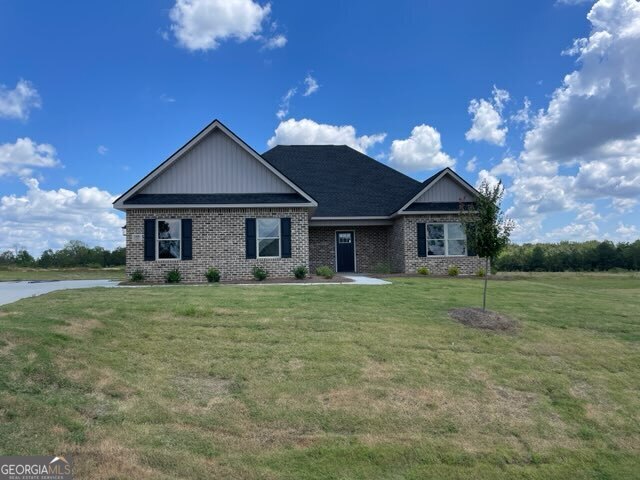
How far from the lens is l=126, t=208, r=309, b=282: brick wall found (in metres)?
17.6

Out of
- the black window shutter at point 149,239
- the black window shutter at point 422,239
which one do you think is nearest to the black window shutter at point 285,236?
the black window shutter at point 149,239

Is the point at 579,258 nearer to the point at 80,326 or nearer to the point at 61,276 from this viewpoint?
the point at 61,276

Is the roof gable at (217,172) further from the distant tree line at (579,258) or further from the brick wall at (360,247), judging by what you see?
the distant tree line at (579,258)

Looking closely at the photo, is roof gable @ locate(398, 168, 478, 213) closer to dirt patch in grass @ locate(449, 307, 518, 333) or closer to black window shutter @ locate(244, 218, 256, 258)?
black window shutter @ locate(244, 218, 256, 258)

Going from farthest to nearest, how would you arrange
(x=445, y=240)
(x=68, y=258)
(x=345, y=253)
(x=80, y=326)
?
(x=68, y=258) < (x=345, y=253) < (x=445, y=240) < (x=80, y=326)

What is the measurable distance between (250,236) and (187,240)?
2365 millimetres

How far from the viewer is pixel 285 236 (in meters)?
18.2

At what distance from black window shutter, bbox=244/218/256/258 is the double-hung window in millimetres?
8089

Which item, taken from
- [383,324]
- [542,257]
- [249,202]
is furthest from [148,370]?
[542,257]

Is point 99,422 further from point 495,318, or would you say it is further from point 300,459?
point 495,318

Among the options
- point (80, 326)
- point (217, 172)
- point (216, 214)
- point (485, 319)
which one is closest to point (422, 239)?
point (216, 214)

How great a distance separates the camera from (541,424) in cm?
605

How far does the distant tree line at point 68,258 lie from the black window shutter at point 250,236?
25343mm

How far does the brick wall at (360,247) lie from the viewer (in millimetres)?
23219
